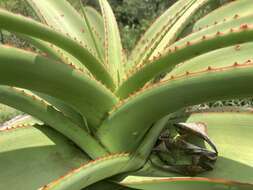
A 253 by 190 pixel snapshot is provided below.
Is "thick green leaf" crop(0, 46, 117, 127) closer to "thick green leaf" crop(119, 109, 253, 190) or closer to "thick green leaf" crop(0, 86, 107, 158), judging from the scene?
"thick green leaf" crop(0, 86, 107, 158)

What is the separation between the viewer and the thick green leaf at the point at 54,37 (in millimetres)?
924

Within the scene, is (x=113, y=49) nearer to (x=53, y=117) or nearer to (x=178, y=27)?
(x=178, y=27)

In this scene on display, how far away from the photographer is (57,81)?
3.34 feet

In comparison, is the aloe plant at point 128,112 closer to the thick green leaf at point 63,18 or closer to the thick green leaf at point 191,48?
the thick green leaf at point 191,48

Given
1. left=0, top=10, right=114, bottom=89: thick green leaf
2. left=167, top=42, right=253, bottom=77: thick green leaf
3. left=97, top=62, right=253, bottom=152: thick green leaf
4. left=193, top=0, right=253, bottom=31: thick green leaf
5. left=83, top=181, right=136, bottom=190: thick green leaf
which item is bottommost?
left=83, top=181, right=136, bottom=190: thick green leaf

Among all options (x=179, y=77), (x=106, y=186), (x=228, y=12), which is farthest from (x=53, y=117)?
(x=228, y=12)

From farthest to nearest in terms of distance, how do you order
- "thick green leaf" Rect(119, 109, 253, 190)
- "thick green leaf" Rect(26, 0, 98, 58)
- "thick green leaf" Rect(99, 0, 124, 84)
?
"thick green leaf" Rect(26, 0, 98, 58), "thick green leaf" Rect(99, 0, 124, 84), "thick green leaf" Rect(119, 109, 253, 190)

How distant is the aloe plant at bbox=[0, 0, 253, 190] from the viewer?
979mm

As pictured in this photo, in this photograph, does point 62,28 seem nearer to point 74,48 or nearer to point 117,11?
point 74,48

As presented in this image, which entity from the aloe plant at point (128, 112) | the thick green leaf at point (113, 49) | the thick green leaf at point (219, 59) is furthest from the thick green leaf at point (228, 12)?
the thick green leaf at point (113, 49)

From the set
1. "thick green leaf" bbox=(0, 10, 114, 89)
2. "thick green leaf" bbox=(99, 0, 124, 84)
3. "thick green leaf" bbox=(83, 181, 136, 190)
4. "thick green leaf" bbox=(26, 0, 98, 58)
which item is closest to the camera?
"thick green leaf" bbox=(0, 10, 114, 89)

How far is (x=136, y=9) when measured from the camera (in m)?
4.38

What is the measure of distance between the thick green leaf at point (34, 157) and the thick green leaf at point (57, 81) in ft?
0.40

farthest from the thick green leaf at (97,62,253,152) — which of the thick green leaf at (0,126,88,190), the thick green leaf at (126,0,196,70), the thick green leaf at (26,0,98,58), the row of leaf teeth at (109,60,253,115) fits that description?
the thick green leaf at (26,0,98,58)
